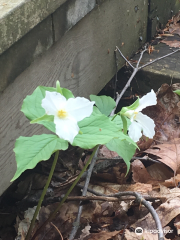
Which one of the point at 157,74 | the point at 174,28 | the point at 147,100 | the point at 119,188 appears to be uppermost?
the point at 147,100

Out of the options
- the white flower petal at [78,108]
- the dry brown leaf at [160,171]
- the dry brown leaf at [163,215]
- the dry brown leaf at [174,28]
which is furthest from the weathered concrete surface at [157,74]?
the white flower petal at [78,108]

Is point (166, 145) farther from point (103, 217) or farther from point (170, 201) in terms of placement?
point (103, 217)

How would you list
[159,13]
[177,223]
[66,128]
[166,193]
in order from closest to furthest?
[66,128] → [177,223] → [166,193] → [159,13]

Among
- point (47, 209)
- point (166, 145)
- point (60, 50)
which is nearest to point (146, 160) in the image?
point (166, 145)

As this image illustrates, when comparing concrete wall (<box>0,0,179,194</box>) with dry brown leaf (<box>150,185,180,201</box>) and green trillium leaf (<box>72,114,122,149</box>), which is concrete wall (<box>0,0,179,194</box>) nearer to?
green trillium leaf (<box>72,114,122,149</box>)

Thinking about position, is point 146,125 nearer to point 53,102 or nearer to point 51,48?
point 53,102

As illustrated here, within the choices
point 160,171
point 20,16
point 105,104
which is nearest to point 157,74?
point 160,171
